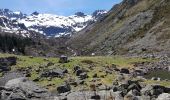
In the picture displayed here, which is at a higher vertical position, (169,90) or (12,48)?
(12,48)

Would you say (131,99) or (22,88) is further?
(22,88)

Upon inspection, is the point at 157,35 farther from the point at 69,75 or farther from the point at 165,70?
the point at 69,75

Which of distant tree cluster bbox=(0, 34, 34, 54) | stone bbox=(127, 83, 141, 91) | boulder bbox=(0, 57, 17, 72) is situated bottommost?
stone bbox=(127, 83, 141, 91)

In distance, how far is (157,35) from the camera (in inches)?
6909

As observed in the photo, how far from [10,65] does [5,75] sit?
51.0 feet

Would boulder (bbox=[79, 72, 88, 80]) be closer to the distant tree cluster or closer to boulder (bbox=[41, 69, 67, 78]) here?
boulder (bbox=[41, 69, 67, 78])

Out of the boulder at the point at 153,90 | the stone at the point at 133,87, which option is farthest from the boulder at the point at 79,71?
the boulder at the point at 153,90

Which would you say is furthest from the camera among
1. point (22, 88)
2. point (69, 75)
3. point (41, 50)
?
point (41, 50)

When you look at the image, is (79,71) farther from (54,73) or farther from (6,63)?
(6,63)

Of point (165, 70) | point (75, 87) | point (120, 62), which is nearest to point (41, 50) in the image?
point (120, 62)

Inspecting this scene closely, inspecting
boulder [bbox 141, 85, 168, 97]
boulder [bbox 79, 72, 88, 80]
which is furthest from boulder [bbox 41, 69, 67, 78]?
boulder [bbox 141, 85, 168, 97]

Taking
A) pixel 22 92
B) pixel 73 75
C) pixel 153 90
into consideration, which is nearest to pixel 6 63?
pixel 73 75

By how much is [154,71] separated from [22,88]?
4619 centimetres

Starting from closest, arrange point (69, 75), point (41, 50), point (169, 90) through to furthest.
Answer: point (169, 90) → point (69, 75) → point (41, 50)
